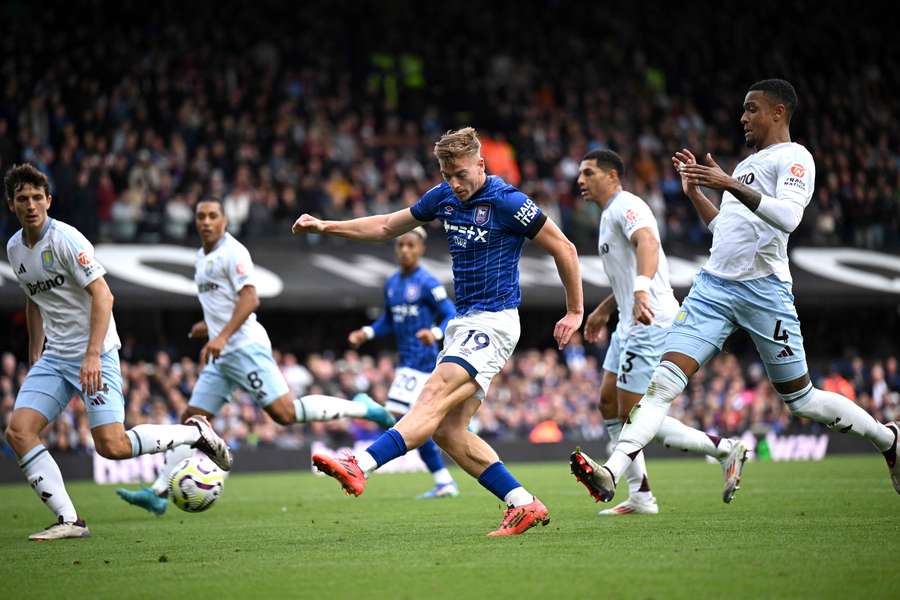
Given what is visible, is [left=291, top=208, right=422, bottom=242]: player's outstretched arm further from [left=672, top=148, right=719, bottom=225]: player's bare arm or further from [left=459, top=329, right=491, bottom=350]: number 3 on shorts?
[left=672, top=148, right=719, bottom=225]: player's bare arm

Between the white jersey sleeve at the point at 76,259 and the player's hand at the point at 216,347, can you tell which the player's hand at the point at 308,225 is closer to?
the white jersey sleeve at the point at 76,259

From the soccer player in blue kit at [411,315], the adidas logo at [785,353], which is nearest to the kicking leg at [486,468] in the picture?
the adidas logo at [785,353]

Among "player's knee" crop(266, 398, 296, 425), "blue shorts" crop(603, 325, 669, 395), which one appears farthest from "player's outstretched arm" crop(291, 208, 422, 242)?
"player's knee" crop(266, 398, 296, 425)

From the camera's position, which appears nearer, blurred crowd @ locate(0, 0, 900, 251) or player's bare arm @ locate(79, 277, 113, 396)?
player's bare arm @ locate(79, 277, 113, 396)

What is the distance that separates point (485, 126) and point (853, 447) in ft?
35.9

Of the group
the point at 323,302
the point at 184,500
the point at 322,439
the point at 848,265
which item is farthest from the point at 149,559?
the point at 848,265

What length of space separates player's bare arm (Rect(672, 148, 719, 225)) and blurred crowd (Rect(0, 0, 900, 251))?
46.8 feet

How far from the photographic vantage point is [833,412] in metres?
8.54

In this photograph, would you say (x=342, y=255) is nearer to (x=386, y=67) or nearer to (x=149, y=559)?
(x=386, y=67)

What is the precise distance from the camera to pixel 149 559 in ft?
23.9

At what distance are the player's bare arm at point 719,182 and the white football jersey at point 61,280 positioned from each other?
4.18 meters

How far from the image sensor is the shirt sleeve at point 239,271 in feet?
35.9

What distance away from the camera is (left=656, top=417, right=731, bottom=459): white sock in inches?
363

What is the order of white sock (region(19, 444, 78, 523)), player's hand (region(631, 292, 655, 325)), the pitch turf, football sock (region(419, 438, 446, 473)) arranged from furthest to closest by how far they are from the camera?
football sock (region(419, 438, 446, 473)) → white sock (region(19, 444, 78, 523)) → player's hand (region(631, 292, 655, 325)) → the pitch turf
